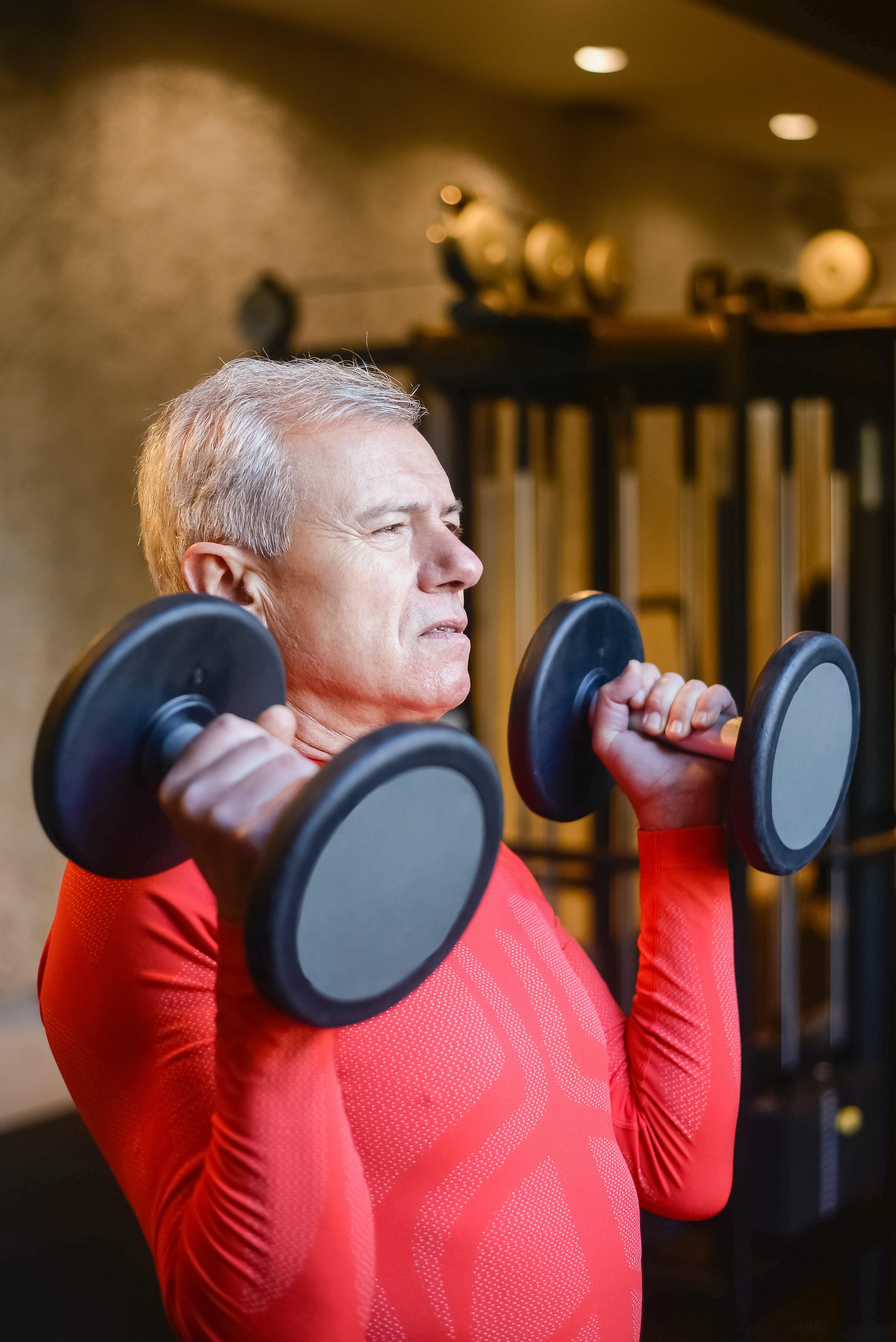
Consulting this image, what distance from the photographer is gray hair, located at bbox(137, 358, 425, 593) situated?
3.06 ft

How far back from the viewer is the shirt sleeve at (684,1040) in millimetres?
1038

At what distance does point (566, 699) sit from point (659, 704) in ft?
0.29

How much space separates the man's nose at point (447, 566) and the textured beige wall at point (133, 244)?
106 inches

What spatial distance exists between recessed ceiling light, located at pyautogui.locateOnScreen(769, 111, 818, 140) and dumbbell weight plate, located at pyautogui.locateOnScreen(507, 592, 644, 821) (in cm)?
415

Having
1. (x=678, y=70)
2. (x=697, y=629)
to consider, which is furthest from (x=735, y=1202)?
(x=678, y=70)

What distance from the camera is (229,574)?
0.95 metres

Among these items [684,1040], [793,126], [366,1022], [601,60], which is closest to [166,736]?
[366,1022]

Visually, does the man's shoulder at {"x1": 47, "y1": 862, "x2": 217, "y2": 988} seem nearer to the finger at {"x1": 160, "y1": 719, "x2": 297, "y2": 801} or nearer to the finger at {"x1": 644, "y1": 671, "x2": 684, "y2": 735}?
the finger at {"x1": 160, "y1": 719, "x2": 297, "y2": 801}

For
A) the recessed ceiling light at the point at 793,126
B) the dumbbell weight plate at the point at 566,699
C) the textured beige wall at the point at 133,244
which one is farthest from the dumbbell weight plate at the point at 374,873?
the recessed ceiling light at the point at 793,126

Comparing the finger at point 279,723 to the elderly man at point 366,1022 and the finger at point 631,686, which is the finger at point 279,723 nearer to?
the elderly man at point 366,1022

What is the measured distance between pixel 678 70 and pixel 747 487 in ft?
8.15

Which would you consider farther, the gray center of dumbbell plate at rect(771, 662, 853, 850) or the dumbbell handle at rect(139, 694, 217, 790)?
the gray center of dumbbell plate at rect(771, 662, 853, 850)

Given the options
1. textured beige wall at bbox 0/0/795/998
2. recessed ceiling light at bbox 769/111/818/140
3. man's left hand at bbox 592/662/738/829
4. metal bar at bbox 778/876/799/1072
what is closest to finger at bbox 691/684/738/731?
man's left hand at bbox 592/662/738/829

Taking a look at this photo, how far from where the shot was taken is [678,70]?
13.4 ft
